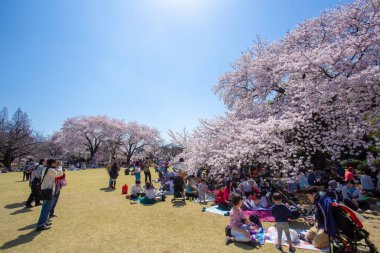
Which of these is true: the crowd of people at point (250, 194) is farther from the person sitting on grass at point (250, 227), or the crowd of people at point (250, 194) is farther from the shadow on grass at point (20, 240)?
the shadow on grass at point (20, 240)

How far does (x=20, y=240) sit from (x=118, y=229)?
224 centimetres

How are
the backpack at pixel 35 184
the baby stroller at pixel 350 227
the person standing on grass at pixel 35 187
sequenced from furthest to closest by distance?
the backpack at pixel 35 184 < the person standing on grass at pixel 35 187 < the baby stroller at pixel 350 227

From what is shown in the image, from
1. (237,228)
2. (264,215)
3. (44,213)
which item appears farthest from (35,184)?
(264,215)

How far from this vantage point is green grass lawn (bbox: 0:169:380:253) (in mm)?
4742

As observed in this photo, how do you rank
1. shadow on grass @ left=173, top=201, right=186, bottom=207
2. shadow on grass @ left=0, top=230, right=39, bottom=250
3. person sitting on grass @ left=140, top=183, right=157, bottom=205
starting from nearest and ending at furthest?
shadow on grass @ left=0, top=230, right=39, bottom=250, shadow on grass @ left=173, top=201, right=186, bottom=207, person sitting on grass @ left=140, top=183, right=157, bottom=205

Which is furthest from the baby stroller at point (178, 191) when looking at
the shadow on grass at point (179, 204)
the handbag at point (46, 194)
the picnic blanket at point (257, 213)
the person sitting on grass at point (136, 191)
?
the handbag at point (46, 194)

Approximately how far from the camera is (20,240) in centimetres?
510

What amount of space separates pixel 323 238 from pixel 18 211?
9586 millimetres

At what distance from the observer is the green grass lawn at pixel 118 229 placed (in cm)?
474

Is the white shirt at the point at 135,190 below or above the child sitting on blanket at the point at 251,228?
above

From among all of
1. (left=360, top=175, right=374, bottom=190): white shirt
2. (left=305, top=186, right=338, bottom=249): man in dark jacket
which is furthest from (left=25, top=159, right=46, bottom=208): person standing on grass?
(left=360, top=175, right=374, bottom=190): white shirt

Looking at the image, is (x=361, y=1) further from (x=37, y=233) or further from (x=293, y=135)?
(x=37, y=233)

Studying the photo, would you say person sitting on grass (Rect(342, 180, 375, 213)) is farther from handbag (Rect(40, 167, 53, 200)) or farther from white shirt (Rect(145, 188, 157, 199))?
handbag (Rect(40, 167, 53, 200))

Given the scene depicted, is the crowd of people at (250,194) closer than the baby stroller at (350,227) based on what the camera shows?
No
